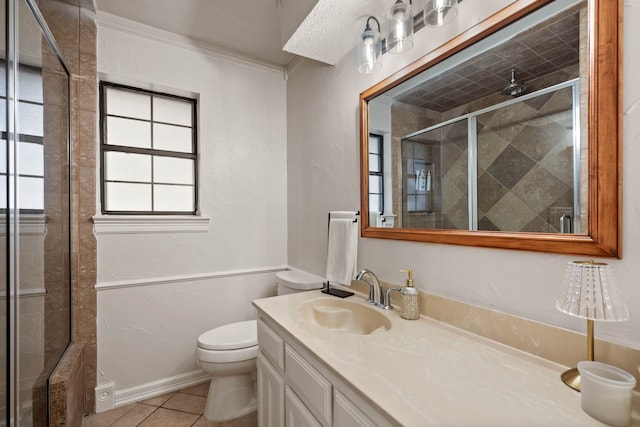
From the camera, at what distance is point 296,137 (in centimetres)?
234

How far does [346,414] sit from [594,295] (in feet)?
2.25

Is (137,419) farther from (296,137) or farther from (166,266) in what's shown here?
(296,137)

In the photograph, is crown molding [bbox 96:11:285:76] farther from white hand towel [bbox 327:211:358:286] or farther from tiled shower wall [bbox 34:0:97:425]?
white hand towel [bbox 327:211:358:286]

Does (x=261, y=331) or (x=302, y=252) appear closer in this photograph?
(x=261, y=331)

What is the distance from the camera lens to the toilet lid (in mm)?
1682

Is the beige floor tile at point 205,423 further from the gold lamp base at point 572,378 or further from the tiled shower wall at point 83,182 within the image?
the gold lamp base at point 572,378

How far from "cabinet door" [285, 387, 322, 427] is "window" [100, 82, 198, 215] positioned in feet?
5.06

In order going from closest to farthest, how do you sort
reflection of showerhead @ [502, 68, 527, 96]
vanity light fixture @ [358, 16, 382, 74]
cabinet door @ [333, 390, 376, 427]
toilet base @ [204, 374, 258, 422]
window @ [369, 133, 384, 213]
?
cabinet door @ [333, 390, 376, 427] < reflection of showerhead @ [502, 68, 527, 96] < vanity light fixture @ [358, 16, 382, 74] < window @ [369, 133, 384, 213] < toilet base @ [204, 374, 258, 422]

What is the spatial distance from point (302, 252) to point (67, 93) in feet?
5.70

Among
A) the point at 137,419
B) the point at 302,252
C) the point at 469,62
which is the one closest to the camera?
the point at 469,62

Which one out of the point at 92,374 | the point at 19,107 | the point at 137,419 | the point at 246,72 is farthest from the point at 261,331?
the point at 246,72

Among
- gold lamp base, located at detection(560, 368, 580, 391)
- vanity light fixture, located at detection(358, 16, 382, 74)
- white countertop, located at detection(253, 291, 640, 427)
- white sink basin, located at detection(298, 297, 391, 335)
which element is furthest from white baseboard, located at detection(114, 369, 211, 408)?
vanity light fixture, located at detection(358, 16, 382, 74)

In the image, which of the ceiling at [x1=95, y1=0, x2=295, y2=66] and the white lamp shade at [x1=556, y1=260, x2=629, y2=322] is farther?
the ceiling at [x1=95, y1=0, x2=295, y2=66]

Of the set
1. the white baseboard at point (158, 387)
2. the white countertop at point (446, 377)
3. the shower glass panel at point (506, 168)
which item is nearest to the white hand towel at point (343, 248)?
the shower glass panel at point (506, 168)
